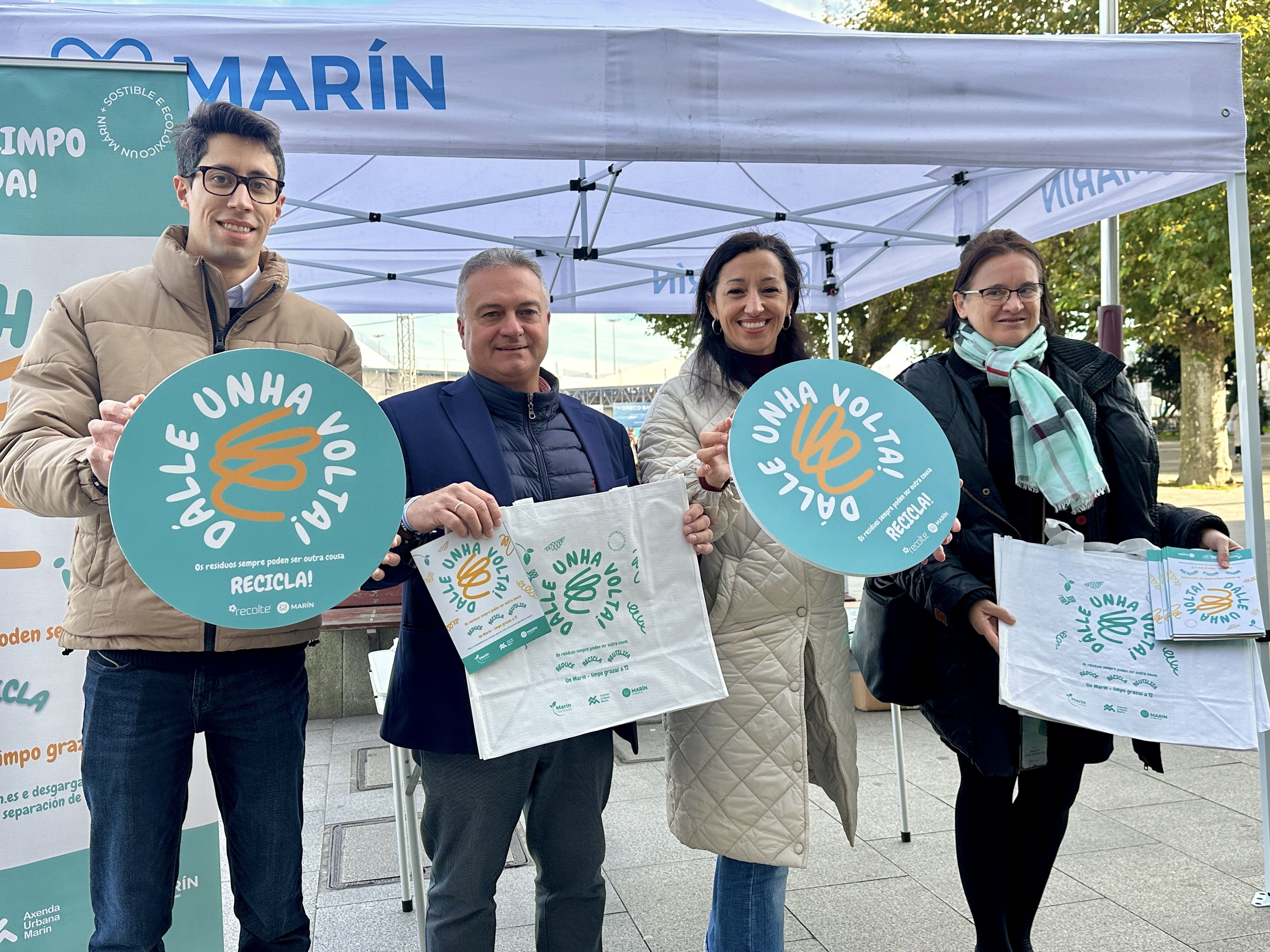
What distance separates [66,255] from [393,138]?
827mm

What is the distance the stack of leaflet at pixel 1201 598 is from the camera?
206 centimetres

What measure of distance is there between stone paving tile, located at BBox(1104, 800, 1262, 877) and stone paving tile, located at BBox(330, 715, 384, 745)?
349cm

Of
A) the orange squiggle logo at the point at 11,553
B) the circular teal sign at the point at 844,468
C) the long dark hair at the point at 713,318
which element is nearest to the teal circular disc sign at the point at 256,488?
the circular teal sign at the point at 844,468

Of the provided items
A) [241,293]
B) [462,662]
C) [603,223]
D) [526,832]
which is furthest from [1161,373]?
[241,293]

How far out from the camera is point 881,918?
9.74 ft

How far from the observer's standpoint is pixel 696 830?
2133mm

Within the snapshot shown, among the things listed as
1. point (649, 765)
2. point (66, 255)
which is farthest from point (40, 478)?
point (649, 765)

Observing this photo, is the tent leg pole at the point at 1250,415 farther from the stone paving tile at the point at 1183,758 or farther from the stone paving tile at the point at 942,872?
the stone paving tile at the point at 1183,758

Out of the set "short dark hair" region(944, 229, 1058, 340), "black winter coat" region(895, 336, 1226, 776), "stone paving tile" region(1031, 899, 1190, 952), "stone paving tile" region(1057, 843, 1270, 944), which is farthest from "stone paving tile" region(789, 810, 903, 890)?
"short dark hair" region(944, 229, 1058, 340)

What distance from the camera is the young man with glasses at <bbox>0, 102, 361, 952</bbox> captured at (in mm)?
1730

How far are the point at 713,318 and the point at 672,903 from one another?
2010mm

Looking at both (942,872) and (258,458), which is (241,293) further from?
(942,872)

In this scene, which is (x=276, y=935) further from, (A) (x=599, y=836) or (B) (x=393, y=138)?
(B) (x=393, y=138)

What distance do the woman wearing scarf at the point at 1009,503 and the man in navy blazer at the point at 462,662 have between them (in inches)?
27.8
